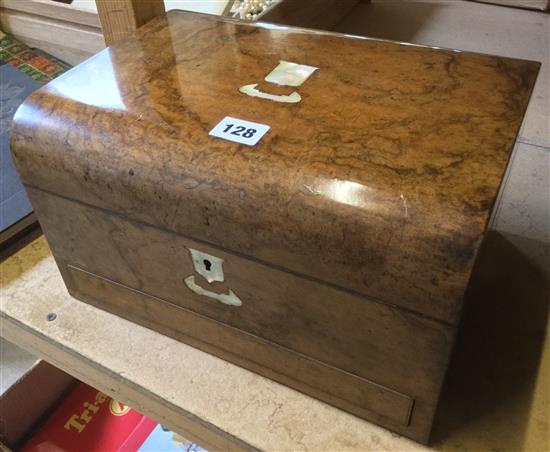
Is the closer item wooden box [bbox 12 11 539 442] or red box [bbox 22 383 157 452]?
wooden box [bbox 12 11 539 442]

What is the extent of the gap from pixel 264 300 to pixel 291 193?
5.3 inches

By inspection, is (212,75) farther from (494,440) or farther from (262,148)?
(494,440)

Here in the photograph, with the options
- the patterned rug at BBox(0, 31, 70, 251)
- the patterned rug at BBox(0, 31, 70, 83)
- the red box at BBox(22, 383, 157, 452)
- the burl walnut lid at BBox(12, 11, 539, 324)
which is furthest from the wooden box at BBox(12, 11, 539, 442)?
the patterned rug at BBox(0, 31, 70, 83)

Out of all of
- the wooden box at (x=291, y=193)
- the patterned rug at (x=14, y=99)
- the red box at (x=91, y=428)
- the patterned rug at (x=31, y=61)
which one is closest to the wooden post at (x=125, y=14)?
the wooden box at (x=291, y=193)

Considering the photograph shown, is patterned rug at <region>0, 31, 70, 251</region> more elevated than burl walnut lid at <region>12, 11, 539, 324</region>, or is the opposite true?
burl walnut lid at <region>12, 11, 539, 324</region>

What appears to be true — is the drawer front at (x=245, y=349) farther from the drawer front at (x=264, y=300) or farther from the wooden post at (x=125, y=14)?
the wooden post at (x=125, y=14)

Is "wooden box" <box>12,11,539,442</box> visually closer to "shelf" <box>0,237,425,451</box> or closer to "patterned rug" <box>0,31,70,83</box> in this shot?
"shelf" <box>0,237,425,451</box>

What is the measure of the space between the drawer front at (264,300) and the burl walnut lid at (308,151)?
0.02 metres

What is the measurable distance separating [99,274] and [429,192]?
433mm

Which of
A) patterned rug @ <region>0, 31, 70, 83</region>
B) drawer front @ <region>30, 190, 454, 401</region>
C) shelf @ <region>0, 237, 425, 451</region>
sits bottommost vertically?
shelf @ <region>0, 237, 425, 451</region>

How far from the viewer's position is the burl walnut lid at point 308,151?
44cm

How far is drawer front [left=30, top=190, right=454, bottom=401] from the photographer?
49cm

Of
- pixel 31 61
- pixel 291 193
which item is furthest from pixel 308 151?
pixel 31 61

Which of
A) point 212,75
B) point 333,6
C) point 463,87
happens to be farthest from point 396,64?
point 333,6
